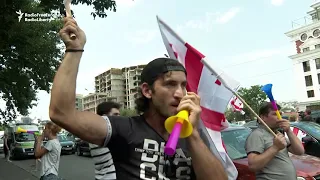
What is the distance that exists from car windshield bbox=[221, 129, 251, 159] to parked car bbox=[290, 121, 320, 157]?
1.95 m

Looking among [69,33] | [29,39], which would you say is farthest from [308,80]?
[69,33]

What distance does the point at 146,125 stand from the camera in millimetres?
1955

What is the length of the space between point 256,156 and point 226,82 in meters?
1.48

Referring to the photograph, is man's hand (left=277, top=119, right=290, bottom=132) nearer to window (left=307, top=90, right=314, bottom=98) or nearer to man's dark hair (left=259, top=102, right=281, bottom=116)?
man's dark hair (left=259, top=102, right=281, bottom=116)

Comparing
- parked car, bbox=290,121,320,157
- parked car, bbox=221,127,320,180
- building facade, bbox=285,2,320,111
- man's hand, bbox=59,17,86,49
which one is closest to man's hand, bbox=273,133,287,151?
parked car, bbox=221,127,320,180

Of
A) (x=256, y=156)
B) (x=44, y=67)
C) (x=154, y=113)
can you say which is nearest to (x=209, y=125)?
(x=154, y=113)

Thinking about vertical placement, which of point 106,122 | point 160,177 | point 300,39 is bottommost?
point 160,177

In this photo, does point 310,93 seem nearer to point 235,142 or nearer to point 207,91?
point 235,142

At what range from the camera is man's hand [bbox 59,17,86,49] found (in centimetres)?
171

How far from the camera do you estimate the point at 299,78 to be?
68.1 metres

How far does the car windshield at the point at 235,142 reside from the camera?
5.35m

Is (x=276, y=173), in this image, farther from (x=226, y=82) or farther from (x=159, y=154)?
(x=159, y=154)

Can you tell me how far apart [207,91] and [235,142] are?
343 cm

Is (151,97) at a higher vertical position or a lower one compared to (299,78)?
lower
